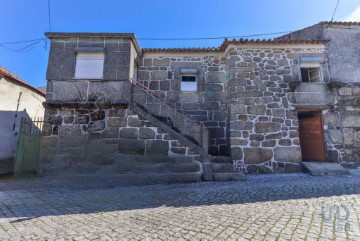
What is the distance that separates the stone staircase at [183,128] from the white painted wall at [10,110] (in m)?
5.49

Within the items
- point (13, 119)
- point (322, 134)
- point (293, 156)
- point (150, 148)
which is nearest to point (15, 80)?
point (13, 119)

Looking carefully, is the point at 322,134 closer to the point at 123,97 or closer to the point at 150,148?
the point at 150,148

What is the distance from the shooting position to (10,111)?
8.08 meters

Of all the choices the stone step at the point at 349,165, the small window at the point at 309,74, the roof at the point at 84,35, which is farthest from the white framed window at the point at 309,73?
the roof at the point at 84,35

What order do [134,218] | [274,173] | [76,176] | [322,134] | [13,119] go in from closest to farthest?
[134,218] < [76,176] < [274,173] < [322,134] < [13,119]

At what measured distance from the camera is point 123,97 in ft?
20.6

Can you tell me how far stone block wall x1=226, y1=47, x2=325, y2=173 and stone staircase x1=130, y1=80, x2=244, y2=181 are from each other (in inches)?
42.1

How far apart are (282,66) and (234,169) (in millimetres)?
4270

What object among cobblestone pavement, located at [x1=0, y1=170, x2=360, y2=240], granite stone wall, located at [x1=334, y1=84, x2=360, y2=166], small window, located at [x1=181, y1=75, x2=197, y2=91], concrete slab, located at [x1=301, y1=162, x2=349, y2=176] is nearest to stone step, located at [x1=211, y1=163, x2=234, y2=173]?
cobblestone pavement, located at [x1=0, y1=170, x2=360, y2=240]

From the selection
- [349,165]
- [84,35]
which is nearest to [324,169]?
[349,165]

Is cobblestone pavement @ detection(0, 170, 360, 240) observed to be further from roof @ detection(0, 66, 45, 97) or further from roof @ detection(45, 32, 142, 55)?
roof @ detection(0, 66, 45, 97)
